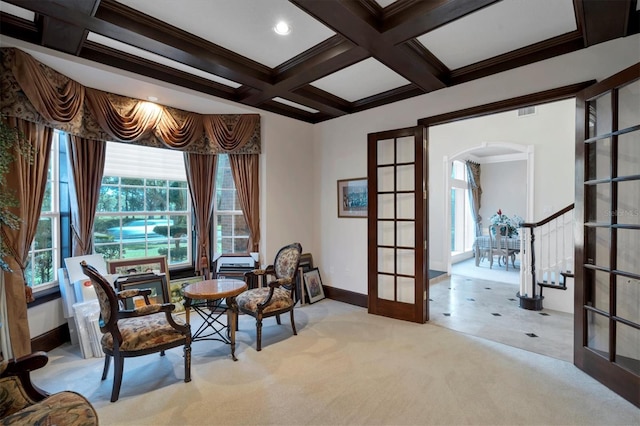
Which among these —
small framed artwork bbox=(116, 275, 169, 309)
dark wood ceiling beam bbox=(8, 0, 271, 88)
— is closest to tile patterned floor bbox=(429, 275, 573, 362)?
small framed artwork bbox=(116, 275, 169, 309)

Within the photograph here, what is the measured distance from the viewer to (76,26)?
7.57 feet

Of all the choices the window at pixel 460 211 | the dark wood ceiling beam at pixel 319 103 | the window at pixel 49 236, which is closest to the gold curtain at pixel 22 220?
the window at pixel 49 236

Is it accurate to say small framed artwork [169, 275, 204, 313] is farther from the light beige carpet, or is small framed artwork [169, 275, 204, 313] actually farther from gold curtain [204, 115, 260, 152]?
gold curtain [204, 115, 260, 152]

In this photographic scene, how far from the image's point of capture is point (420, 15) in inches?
86.0

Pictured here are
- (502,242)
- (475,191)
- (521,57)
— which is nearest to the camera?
(521,57)

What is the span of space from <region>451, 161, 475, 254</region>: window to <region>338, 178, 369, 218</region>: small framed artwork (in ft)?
15.2

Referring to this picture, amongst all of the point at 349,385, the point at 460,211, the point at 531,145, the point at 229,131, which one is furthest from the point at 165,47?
the point at 460,211

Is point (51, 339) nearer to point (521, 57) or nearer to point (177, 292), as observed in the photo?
point (177, 292)

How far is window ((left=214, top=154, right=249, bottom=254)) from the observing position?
4539 millimetres

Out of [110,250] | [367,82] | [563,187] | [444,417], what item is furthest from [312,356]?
[563,187]

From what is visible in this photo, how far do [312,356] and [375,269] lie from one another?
1.60m

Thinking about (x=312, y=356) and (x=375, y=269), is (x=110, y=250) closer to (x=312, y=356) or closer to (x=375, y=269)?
(x=312, y=356)

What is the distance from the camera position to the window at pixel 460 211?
827 centimetres

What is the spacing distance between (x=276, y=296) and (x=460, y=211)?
7095 millimetres
